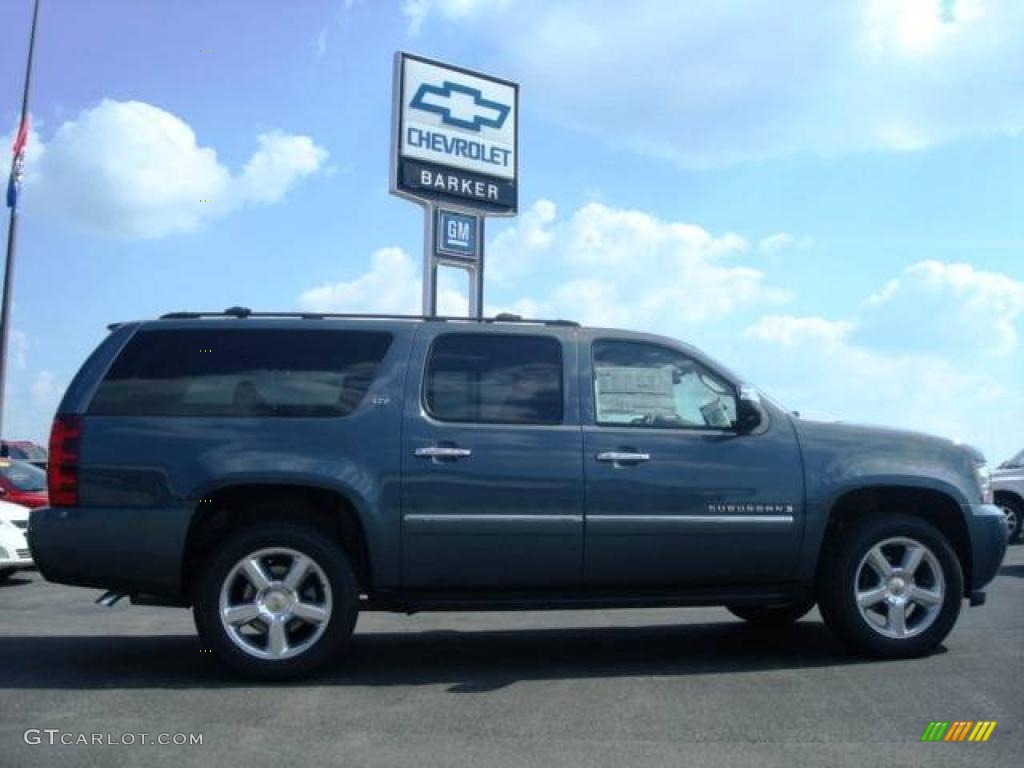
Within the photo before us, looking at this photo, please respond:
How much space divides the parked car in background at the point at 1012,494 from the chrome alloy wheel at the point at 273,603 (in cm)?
1370

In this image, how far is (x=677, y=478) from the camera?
6.29 metres

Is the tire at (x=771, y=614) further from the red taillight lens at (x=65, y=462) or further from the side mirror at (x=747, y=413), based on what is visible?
the red taillight lens at (x=65, y=462)

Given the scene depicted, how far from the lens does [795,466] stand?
6457mm

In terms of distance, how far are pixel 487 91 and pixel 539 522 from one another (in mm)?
15960

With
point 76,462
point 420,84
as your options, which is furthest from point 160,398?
point 420,84

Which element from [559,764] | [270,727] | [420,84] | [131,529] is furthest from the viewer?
[420,84]

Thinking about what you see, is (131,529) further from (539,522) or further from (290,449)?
(539,522)

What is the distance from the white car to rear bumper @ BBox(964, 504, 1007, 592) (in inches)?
368

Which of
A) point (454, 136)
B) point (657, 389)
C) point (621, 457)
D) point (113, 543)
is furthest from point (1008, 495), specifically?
point (113, 543)

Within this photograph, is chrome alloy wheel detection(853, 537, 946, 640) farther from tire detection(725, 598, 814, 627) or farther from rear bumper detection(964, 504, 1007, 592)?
tire detection(725, 598, 814, 627)

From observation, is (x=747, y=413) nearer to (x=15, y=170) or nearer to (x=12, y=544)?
(x=12, y=544)

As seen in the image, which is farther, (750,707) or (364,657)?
(364,657)

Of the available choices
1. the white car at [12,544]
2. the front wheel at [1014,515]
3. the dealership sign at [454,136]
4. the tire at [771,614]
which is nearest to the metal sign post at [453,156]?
the dealership sign at [454,136]

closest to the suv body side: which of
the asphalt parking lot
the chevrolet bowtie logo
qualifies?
the asphalt parking lot
